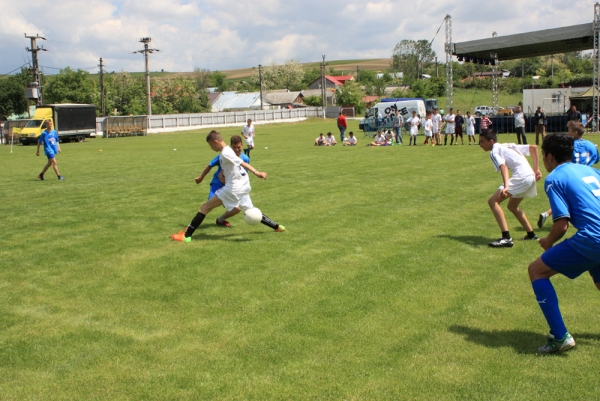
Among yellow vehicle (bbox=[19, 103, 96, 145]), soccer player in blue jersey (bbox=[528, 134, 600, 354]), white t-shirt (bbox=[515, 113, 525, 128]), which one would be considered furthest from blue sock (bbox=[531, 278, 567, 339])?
yellow vehicle (bbox=[19, 103, 96, 145])

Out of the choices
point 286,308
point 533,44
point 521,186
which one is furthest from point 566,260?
point 533,44

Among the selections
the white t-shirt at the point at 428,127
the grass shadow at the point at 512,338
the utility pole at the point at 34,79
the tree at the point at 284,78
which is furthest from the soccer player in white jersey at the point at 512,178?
the tree at the point at 284,78

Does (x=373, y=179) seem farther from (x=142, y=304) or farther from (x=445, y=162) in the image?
(x=142, y=304)

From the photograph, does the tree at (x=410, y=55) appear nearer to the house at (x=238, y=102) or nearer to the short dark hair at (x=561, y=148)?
the house at (x=238, y=102)

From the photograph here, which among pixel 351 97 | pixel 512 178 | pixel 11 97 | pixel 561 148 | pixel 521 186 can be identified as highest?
pixel 351 97

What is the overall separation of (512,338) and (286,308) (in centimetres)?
221

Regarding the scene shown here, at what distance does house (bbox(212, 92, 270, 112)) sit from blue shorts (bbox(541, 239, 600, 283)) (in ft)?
339

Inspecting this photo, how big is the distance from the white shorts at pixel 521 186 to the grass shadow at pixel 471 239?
0.81m

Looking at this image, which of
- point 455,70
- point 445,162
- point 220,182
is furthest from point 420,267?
point 455,70

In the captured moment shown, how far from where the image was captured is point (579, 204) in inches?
171

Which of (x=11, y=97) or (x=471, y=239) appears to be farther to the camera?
(x=11, y=97)

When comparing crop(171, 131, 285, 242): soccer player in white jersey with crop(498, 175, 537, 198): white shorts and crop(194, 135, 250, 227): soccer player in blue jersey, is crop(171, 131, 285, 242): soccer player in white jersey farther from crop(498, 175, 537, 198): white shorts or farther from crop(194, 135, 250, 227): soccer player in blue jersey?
crop(498, 175, 537, 198): white shorts

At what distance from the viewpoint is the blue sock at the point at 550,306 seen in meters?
4.48

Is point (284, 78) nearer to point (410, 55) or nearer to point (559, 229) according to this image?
point (410, 55)
